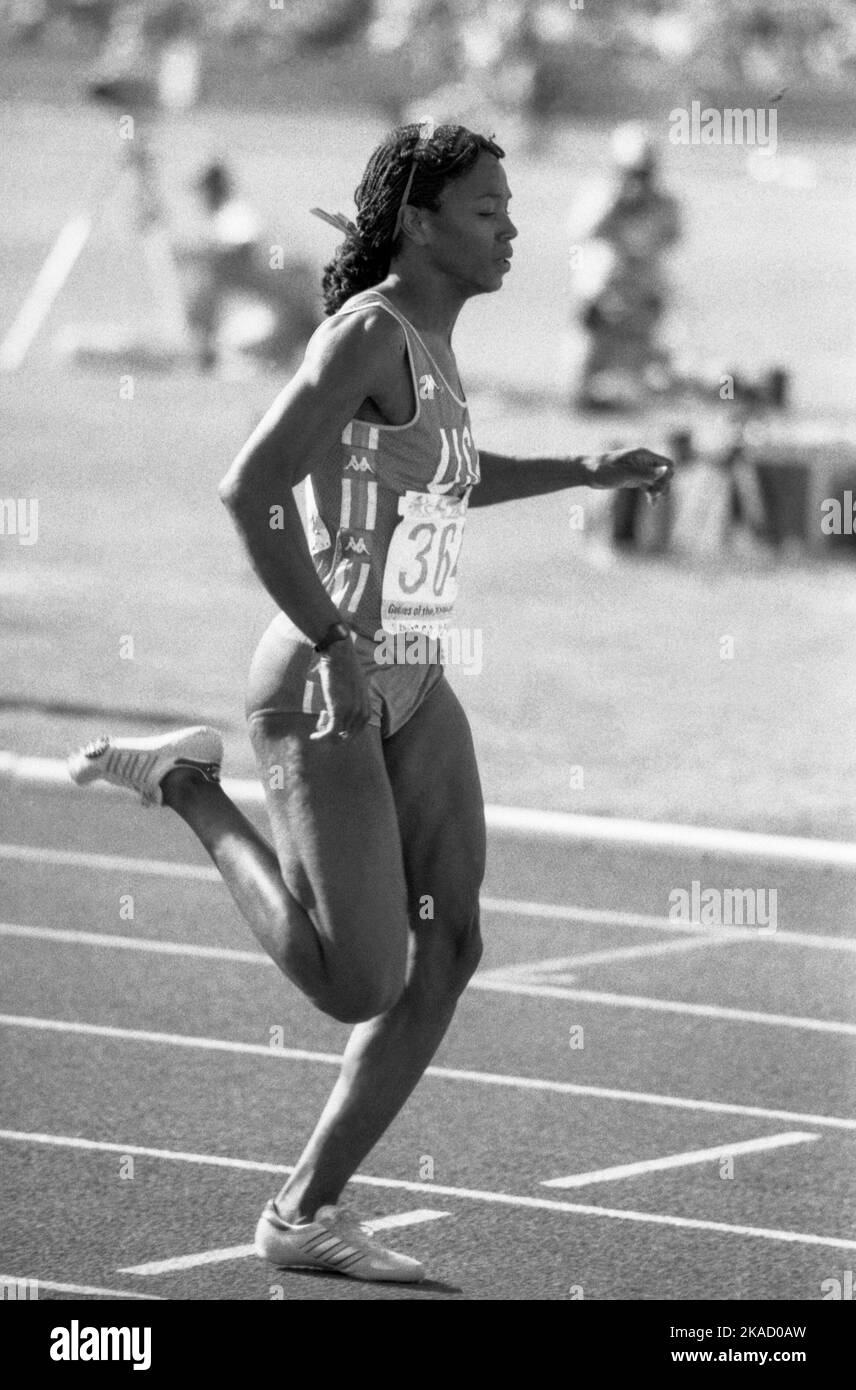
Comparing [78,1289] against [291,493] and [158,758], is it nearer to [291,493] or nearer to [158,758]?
[158,758]

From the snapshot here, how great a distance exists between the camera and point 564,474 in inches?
216

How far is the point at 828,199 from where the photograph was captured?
1684 inches

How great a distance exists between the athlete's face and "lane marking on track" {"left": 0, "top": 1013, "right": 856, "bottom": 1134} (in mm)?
2573

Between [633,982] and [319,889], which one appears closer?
[319,889]

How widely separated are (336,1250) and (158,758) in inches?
42.2

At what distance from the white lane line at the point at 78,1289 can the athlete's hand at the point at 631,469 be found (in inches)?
73.8

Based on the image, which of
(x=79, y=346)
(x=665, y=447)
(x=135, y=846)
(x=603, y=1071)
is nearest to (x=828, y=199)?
(x=79, y=346)

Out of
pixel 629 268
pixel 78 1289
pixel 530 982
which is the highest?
pixel 629 268

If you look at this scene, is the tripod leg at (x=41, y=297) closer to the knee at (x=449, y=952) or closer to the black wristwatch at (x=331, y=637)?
the knee at (x=449, y=952)

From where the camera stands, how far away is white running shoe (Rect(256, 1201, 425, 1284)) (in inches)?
195

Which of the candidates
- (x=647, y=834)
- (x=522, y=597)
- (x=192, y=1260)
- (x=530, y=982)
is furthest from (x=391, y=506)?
(x=522, y=597)

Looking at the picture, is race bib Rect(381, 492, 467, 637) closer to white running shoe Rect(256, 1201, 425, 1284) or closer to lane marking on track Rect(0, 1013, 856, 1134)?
white running shoe Rect(256, 1201, 425, 1284)
